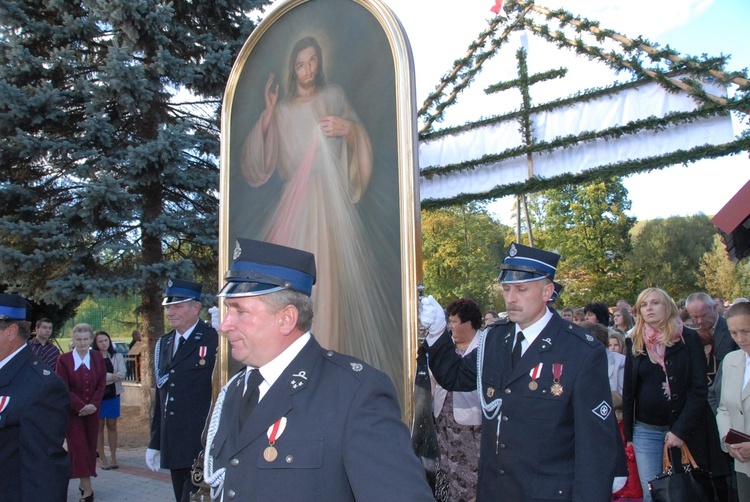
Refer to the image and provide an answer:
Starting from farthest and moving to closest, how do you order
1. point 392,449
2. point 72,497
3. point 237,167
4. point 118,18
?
point 118,18, point 72,497, point 237,167, point 392,449

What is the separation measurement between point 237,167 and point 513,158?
206 centimetres

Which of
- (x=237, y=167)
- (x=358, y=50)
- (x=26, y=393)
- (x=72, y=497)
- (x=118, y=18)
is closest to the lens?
(x=26, y=393)

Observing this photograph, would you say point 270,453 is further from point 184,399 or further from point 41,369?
point 184,399

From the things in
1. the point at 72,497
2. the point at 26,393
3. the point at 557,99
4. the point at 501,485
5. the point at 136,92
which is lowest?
the point at 72,497

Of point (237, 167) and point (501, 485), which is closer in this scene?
point (501, 485)

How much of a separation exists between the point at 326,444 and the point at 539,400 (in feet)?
4.57

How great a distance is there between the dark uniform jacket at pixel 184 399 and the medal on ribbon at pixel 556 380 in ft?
8.92

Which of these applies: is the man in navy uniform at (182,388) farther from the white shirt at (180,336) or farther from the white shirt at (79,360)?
the white shirt at (79,360)

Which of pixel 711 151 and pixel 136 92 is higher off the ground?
pixel 136 92

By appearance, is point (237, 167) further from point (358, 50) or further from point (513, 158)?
point (513, 158)

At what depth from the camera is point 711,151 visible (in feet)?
12.1

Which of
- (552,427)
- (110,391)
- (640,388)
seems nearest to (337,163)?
(552,427)

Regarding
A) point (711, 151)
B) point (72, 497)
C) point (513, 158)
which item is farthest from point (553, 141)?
point (72, 497)

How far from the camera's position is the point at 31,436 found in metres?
3.44
